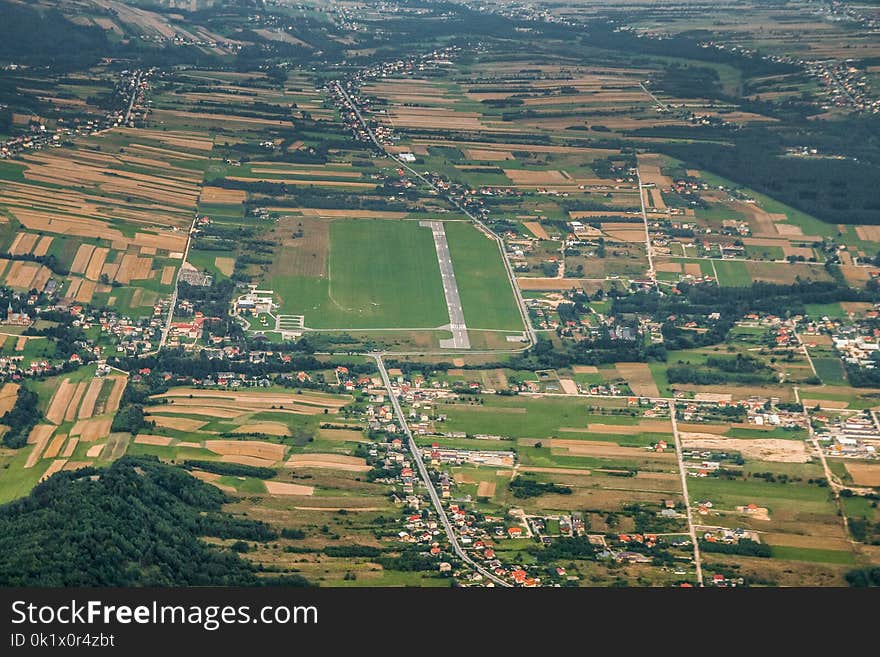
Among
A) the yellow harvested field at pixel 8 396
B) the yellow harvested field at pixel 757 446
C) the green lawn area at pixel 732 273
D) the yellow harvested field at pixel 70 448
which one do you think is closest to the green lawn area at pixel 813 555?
the yellow harvested field at pixel 757 446

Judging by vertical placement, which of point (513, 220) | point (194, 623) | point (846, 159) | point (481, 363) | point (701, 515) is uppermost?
point (846, 159)

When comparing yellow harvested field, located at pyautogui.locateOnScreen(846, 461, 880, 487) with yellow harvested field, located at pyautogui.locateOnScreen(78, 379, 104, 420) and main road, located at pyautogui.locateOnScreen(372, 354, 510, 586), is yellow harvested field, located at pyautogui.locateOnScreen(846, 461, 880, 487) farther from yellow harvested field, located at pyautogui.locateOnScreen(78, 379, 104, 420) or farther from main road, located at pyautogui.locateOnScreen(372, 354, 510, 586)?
yellow harvested field, located at pyautogui.locateOnScreen(78, 379, 104, 420)

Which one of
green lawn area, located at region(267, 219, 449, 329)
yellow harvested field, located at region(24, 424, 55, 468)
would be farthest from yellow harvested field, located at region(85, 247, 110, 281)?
yellow harvested field, located at region(24, 424, 55, 468)

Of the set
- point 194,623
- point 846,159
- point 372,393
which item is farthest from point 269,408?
point 846,159

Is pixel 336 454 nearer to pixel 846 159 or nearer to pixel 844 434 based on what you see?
pixel 844 434

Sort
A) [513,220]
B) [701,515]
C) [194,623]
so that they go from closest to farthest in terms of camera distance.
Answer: [194,623] → [701,515] → [513,220]

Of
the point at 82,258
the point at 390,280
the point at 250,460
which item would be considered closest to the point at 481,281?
the point at 390,280

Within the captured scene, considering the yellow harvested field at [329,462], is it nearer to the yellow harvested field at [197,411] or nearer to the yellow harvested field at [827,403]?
the yellow harvested field at [197,411]
